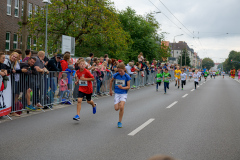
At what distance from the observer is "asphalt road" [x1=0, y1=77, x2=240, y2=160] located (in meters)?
5.46

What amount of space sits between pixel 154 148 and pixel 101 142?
3.68ft

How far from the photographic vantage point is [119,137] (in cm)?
679

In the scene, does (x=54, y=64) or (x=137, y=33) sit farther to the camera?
(x=137, y=33)

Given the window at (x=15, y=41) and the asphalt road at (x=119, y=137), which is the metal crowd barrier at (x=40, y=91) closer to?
the asphalt road at (x=119, y=137)

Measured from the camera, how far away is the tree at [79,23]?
30.4 meters

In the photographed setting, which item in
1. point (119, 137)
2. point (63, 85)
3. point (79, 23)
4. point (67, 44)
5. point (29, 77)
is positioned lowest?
point (119, 137)

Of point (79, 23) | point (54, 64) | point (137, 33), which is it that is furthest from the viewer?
point (137, 33)

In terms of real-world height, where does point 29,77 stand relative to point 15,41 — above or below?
below

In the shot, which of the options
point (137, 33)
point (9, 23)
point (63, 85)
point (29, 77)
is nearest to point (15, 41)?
point (9, 23)

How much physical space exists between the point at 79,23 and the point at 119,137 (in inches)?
1009

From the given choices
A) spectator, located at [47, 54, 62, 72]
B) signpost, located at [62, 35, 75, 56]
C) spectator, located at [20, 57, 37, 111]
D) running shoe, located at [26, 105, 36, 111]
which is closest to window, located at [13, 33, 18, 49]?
signpost, located at [62, 35, 75, 56]

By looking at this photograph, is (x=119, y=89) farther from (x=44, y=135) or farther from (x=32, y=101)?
(x=32, y=101)

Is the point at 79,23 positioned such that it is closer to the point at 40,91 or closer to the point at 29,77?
the point at 40,91

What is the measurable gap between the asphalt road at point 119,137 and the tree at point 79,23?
70.5ft
